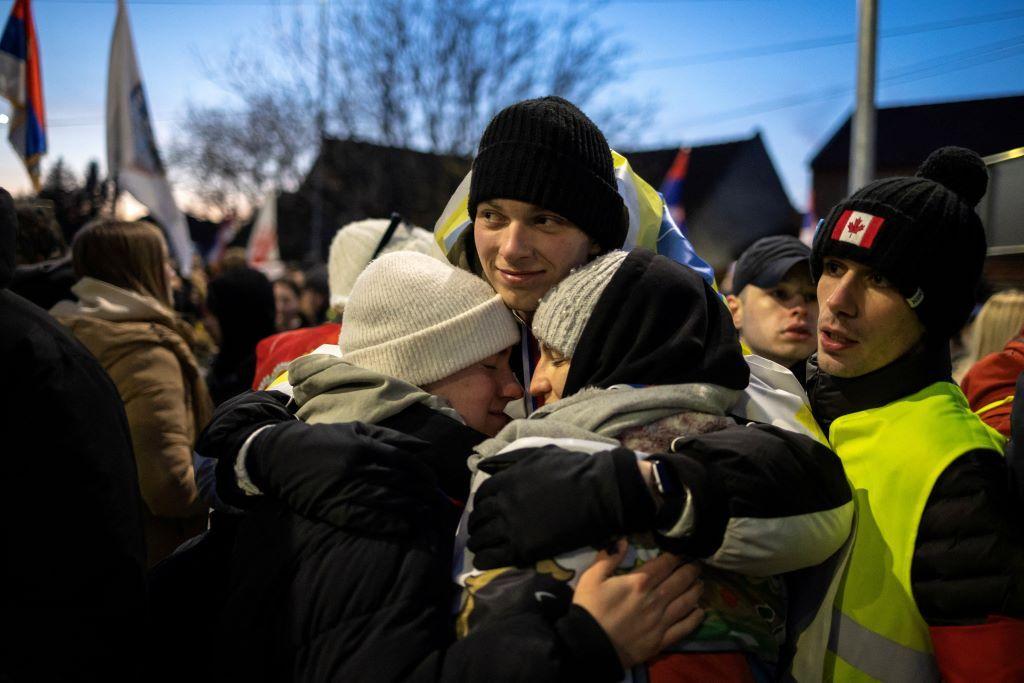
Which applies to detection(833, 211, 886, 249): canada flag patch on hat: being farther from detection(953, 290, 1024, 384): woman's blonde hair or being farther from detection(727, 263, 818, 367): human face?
detection(953, 290, 1024, 384): woman's blonde hair

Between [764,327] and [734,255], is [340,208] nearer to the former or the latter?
[734,255]

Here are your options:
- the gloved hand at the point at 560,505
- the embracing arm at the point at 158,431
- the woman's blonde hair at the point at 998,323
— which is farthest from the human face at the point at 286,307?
the gloved hand at the point at 560,505

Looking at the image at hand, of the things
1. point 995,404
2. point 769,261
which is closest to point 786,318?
point 769,261

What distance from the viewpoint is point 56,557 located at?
1.53 m

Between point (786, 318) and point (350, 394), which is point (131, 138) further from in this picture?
point (350, 394)

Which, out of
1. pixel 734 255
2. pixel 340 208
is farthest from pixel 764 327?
pixel 340 208

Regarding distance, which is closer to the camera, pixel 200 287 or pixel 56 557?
pixel 56 557

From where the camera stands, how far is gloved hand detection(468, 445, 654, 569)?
1353mm

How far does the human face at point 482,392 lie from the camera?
1920mm

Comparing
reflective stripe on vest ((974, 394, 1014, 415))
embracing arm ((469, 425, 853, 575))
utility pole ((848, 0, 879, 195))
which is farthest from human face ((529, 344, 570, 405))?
utility pole ((848, 0, 879, 195))

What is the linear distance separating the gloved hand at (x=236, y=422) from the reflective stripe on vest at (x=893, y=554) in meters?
1.31

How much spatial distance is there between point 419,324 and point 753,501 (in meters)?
0.85

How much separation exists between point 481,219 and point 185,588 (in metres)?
1.19

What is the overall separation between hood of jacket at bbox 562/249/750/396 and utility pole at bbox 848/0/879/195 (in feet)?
21.8
